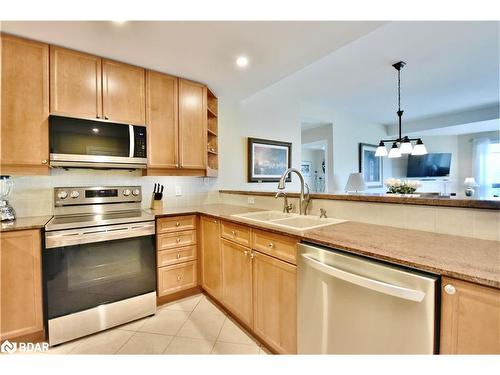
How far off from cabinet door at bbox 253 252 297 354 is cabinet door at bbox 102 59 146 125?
1748 millimetres

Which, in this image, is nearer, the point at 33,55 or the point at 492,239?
the point at 492,239

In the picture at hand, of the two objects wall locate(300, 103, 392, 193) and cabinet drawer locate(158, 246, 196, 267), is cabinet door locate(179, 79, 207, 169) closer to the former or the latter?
cabinet drawer locate(158, 246, 196, 267)

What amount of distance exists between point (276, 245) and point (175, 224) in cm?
117

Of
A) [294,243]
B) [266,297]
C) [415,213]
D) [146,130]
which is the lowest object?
[266,297]

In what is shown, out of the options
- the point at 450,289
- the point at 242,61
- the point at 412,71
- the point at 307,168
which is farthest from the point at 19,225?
the point at 307,168

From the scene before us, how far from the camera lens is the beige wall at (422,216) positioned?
46.6 inches

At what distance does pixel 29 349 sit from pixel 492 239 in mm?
2876

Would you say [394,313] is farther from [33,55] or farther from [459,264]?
[33,55]

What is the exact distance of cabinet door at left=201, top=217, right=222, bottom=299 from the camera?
210 centimetres

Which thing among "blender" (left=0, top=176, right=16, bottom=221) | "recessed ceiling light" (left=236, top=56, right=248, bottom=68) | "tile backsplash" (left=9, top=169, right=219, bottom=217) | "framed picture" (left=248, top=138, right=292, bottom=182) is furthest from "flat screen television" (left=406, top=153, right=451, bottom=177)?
"blender" (left=0, top=176, right=16, bottom=221)

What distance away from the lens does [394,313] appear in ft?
3.12

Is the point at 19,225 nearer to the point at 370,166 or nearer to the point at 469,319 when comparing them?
the point at 469,319

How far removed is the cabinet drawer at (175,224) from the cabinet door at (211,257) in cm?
12
